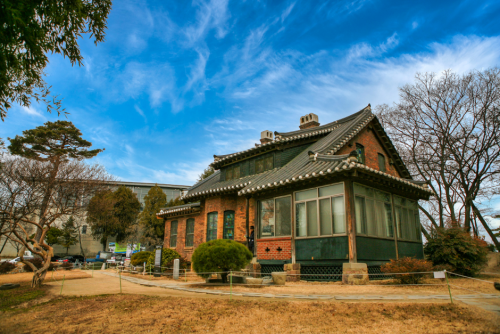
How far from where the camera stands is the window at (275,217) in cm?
1361

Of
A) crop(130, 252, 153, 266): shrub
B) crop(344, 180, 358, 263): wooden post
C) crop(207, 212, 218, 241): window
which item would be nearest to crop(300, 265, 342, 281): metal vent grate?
crop(344, 180, 358, 263): wooden post

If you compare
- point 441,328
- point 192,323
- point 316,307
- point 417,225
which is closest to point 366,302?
point 316,307

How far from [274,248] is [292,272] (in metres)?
1.63

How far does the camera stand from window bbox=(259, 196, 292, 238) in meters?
13.6

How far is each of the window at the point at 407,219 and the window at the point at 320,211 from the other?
12.7 ft

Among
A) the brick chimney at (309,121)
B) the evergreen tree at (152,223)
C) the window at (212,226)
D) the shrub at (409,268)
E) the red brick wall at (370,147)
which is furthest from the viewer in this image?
the evergreen tree at (152,223)

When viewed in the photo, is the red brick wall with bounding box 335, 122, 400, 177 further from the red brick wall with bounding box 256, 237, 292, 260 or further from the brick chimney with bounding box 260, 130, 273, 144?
the brick chimney with bounding box 260, 130, 273, 144

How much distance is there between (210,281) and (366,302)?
22.7 feet

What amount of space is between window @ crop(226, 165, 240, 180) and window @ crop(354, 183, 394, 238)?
902cm

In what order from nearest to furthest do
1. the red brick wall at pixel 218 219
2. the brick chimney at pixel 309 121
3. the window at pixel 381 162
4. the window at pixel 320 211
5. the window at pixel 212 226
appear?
Answer: the window at pixel 320 211, the red brick wall at pixel 218 219, the window at pixel 381 162, the window at pixel 212 226, the brick chimney at pixel 309 121

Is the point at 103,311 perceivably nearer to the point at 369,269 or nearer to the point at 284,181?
the point at 284,181

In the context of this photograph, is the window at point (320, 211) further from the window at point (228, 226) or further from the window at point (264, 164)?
the window at point (228, 226)

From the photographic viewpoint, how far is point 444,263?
12594mm

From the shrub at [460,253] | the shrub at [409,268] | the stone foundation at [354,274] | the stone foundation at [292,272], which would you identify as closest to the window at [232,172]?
the stone foundation at [292,272]
